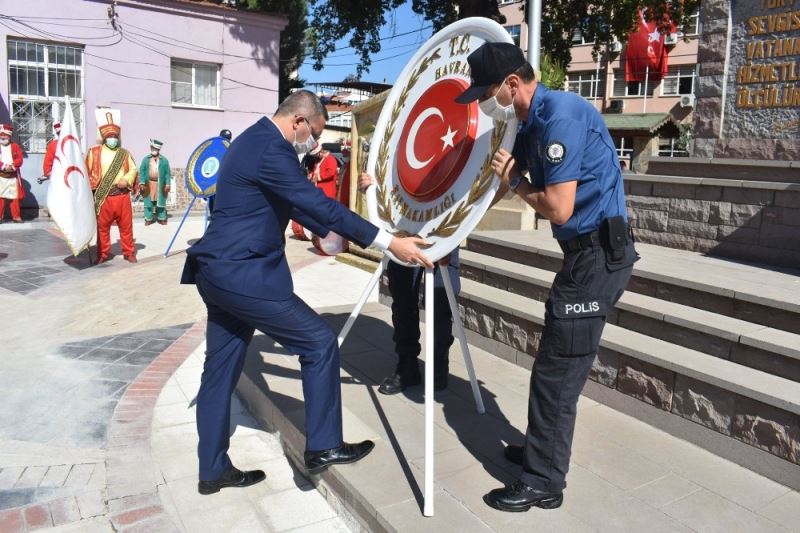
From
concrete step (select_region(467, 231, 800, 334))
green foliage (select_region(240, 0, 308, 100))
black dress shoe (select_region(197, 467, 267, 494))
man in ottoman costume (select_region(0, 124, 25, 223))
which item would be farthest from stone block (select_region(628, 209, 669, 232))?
green foliage (select_region(240, 0, 308, 100))

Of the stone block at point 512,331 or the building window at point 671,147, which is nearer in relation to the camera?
the stone block at point 512,331

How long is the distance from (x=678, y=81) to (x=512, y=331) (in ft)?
120

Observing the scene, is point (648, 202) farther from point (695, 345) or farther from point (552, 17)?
point (552, 17)

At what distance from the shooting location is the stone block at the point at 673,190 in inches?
234

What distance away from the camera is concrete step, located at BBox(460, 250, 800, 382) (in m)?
3.39

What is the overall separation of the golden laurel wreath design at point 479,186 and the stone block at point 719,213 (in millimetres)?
3726

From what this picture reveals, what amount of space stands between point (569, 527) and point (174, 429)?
2.65 m

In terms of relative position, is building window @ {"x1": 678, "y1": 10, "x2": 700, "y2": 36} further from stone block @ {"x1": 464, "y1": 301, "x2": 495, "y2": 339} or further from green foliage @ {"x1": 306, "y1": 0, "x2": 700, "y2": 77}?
stone block @ {"x1": 464, "y1": 301, "x2": 495, "y2": 339}

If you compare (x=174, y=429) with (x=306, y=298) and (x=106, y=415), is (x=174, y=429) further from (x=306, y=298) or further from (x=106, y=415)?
(x=306, y=298)

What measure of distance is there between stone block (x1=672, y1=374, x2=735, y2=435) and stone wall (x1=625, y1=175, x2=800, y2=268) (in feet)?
7.90

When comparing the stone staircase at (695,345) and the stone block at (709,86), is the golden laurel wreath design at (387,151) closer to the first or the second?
the stone staircase at (695,345)

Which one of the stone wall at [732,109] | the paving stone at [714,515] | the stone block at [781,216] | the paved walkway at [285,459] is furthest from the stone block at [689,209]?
the paving stone at [714,515]

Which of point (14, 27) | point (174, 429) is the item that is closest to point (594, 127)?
point (174, 429)

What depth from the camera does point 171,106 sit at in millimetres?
16938
